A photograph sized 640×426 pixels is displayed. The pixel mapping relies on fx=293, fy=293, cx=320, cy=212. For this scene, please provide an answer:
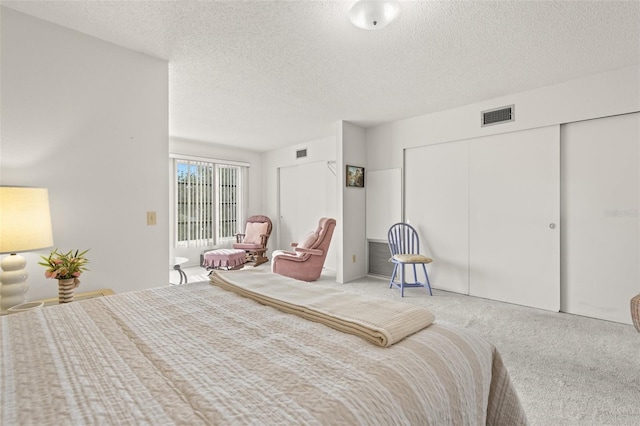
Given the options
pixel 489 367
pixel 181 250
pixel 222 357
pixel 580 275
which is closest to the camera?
pixel 222 357

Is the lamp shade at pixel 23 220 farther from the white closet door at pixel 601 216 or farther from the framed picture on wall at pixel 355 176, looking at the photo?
the white closet door at pixel 601 216

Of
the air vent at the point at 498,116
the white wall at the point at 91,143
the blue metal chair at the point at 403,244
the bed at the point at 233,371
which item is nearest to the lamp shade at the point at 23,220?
the white wall at the point at 91,143

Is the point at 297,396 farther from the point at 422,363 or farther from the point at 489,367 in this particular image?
the point at 489,367

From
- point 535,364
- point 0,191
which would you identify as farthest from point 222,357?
point 535,364

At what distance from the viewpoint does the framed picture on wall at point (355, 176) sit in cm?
475

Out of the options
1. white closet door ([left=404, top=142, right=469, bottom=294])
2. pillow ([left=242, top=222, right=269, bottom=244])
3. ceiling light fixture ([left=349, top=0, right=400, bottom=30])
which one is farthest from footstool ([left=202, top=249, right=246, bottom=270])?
ceiling light fixture ([left=349, top=0, right=400, bottom=30])

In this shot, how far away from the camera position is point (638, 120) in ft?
9.32

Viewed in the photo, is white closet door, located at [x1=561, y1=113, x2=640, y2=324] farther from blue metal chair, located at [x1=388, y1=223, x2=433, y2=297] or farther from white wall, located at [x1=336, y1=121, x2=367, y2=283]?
white wall, located at [x1=336, y1=121, x2=367, y2=283]

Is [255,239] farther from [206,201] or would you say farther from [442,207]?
[442,207]

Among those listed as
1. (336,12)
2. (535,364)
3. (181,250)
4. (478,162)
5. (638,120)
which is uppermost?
(336,12)

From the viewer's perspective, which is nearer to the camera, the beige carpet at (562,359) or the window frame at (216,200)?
the beige carpet at (562,359)

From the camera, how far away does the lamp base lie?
1696 mm

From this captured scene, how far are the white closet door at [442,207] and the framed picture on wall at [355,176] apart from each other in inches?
30.4

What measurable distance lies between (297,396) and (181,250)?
19.1 feet
